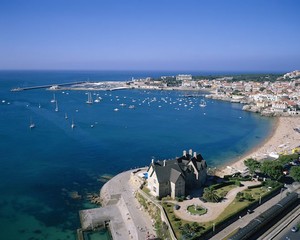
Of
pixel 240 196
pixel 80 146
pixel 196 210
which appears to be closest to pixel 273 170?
pixel 240 196

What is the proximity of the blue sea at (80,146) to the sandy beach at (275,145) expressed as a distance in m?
2.72

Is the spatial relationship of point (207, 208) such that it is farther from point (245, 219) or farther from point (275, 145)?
point (275, 145)

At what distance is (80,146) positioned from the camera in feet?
224

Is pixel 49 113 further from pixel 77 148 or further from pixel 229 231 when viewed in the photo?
pixel 229 231

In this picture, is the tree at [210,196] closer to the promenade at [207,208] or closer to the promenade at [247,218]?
the promenade at [207,208]

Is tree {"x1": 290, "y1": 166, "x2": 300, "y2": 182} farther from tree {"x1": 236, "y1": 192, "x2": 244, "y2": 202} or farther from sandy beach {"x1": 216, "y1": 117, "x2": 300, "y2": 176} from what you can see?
sandy beach {"x1": 216, "y1": 117, "x2": 300, "y2": 176}

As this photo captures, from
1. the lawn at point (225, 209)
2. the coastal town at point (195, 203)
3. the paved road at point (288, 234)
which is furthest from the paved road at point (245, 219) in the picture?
the paved road at point (288, 234)

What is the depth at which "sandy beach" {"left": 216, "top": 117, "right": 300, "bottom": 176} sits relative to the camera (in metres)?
54.1

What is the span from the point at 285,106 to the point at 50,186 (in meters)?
99.6

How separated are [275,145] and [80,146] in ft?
150

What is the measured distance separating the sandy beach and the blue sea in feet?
8.94

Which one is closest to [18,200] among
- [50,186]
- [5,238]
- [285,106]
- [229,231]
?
[50,186]

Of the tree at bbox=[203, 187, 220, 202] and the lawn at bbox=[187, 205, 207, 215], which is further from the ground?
the tree at bbox=[203, 187, 220, 202]

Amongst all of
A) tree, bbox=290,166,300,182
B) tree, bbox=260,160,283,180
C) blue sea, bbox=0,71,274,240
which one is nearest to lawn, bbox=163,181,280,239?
tree, bbox=260,160,283,180
